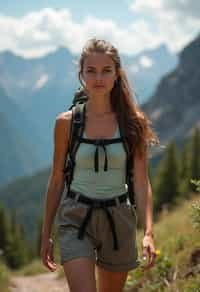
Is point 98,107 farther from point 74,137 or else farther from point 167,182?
point 167,182

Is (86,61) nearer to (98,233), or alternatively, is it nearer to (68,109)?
→ (68,109)

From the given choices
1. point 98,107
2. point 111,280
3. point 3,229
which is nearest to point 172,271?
point 111,280

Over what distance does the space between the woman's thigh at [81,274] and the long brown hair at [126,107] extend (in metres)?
0.90

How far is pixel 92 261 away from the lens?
4.27 metres

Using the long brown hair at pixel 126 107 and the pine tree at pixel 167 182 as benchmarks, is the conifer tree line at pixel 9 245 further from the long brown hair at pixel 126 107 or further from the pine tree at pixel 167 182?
the long brown hair at pixel 126 107

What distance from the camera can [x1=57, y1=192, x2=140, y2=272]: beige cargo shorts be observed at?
431 centimetres

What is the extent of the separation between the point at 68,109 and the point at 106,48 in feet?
1.78

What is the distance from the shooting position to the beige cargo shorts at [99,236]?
4.31 meters

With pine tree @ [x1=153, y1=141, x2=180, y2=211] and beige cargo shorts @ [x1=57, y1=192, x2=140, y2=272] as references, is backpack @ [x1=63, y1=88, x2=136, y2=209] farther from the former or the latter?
pine tree @ [x1=153, y1=141, x2=180, y2=211]

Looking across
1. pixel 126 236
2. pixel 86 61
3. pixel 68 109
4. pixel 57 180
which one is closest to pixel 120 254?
pixel 126 236

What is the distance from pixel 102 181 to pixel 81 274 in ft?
2.24

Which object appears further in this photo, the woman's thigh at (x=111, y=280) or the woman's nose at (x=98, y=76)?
the woman's thigh at (x=111, y=280)

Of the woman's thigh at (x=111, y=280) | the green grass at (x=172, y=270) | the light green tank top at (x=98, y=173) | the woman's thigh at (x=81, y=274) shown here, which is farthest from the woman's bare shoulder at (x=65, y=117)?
the green grass at (x=172, y=270)

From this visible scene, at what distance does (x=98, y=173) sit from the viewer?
4430 mm
